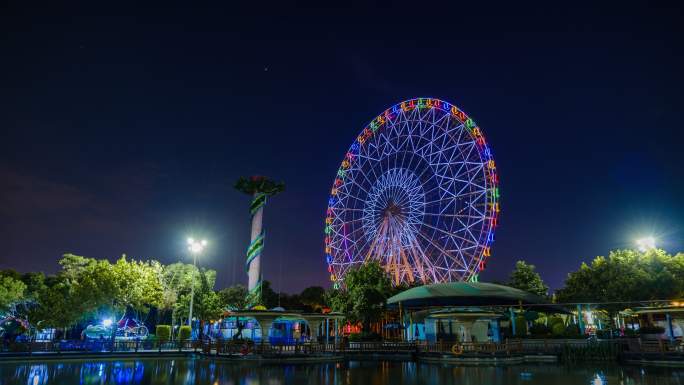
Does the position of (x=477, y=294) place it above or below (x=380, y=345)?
above

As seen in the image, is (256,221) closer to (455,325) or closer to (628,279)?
(455,325)

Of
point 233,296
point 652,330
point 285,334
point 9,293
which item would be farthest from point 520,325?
point 9,293

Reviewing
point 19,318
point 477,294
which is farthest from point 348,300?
point 19,318

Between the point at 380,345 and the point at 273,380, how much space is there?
16198 millimetres

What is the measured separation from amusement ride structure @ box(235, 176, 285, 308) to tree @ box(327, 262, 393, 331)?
17896 millimetres

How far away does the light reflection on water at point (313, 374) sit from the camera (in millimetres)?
19766

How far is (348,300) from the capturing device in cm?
4466

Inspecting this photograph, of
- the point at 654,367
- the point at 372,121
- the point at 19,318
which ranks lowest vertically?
the point at 654,367

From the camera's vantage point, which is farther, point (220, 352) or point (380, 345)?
point (380, 345)

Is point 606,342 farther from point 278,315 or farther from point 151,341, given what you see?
point 151,341

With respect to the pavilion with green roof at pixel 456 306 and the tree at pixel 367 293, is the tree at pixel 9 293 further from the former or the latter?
the pavilion with green roof at pixel 456 306

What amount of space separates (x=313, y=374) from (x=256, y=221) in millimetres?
40115

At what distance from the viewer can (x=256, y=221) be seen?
61688 millimetres

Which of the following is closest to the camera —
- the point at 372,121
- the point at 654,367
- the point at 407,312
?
the point at 654,367
